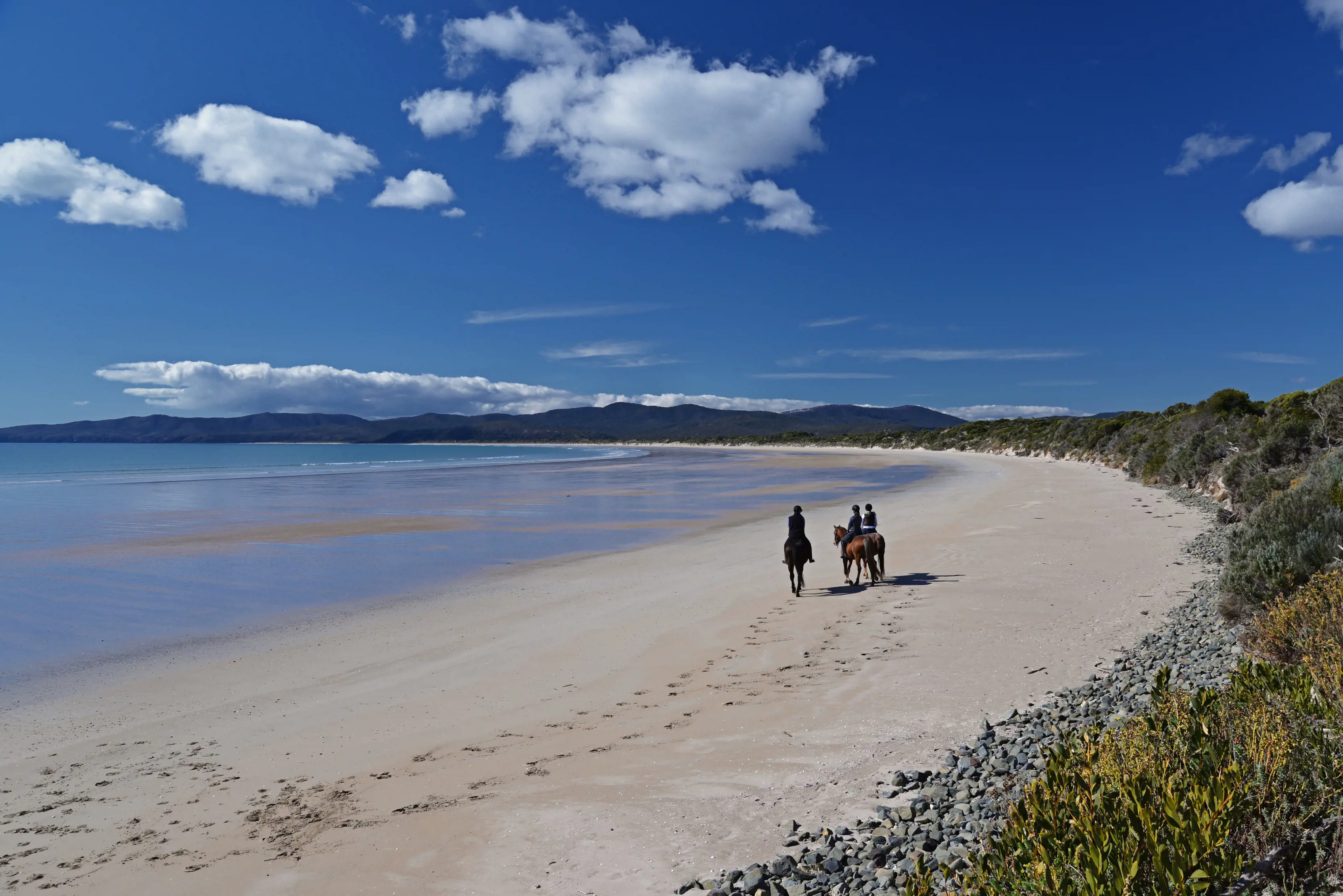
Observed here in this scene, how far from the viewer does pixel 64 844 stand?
5.60m

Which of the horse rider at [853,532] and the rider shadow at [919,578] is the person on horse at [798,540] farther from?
the rider shadow at [919,578]

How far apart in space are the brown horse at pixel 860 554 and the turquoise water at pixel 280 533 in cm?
710

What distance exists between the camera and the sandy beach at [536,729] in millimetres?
5234

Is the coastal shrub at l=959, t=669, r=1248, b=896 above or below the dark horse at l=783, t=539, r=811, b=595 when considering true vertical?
above

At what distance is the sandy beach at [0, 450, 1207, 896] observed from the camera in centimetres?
523

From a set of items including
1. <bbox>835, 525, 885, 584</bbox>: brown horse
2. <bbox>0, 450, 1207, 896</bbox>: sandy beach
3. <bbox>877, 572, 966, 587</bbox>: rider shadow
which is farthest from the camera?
<bbox>877, 572, 966, 587</bbox>: rider shadow

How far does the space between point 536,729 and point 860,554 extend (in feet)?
25.6

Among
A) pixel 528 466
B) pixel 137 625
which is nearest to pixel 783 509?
pixel 137 625

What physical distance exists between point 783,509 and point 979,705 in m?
20.8

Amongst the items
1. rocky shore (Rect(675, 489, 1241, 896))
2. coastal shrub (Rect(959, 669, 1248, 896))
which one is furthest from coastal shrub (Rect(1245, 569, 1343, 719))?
coastal shrub (Rect(959, 669, 1248, 896))

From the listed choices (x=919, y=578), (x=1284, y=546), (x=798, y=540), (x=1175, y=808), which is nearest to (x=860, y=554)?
(x=798, y=540)

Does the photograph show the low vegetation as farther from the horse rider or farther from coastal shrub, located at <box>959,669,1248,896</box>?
the horse rider

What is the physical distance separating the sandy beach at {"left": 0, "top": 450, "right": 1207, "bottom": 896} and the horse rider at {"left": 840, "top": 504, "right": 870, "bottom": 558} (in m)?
0.75

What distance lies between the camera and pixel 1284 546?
27.9 feet
